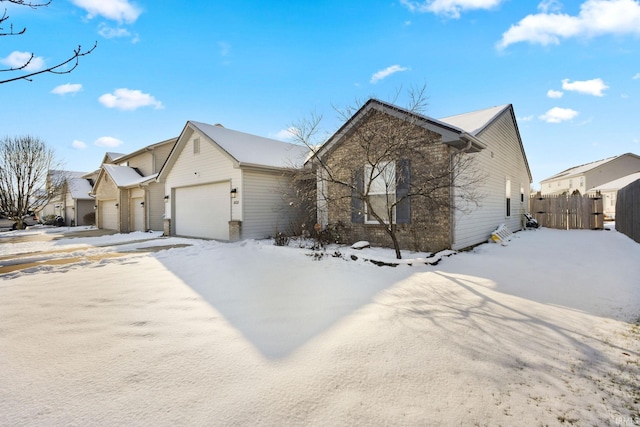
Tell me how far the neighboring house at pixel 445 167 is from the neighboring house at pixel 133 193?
12284 millimetres

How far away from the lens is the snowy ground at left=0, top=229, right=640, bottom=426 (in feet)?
6.65

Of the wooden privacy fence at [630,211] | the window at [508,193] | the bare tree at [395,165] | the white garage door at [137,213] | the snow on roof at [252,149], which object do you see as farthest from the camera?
the white garage door at [137,213]

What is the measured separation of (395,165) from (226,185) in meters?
7.51

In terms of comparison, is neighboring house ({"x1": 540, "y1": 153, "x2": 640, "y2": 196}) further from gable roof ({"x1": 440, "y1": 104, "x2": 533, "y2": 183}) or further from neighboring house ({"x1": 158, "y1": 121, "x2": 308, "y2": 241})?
neighboring house ({"x1": 158, "y1": 121, "x2": 308, "y2": 241})

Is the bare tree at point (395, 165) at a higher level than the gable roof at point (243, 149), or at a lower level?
lower

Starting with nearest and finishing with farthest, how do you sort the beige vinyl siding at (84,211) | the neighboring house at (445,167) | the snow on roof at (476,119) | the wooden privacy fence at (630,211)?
the neighboring house at (445,167), the snow on roof at (476,119), the wooden privacy fence at (630,211), the beige vinyl siding at (84,211)

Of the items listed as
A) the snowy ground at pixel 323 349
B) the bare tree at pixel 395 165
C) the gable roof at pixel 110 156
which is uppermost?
the gable roof at pixel 110 156

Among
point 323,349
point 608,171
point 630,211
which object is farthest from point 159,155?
point 608,171

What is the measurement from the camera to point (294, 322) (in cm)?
363

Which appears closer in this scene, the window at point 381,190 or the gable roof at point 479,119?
the window at point 381,190

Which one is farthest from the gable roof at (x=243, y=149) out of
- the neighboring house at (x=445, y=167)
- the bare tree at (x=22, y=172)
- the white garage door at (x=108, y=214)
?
the bare tree at (x=22, y=172)

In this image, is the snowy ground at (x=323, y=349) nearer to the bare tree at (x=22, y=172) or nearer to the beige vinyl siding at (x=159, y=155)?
the beige vinyl siding at (x=159, y=155)

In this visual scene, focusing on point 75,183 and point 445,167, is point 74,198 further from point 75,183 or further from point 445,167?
point 445,167

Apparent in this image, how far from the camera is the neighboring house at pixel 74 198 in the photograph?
86.7 ft
